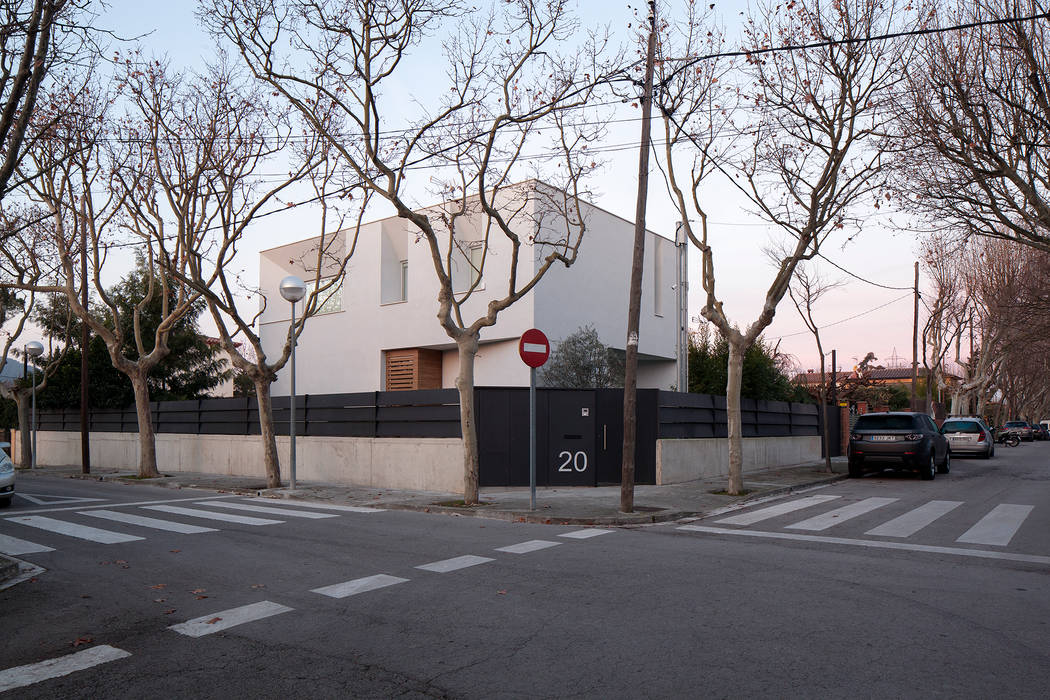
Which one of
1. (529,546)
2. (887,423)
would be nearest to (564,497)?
(529,546)

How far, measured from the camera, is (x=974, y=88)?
1367cm

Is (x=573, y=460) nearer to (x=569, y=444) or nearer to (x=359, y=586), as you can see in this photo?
(x=569, y=444)

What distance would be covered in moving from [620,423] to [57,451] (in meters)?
25.5

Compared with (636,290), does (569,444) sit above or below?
below

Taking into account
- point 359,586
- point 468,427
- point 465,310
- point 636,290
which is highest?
point 465,310

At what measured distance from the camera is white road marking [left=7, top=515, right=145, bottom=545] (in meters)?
10.1

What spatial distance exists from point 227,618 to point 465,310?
18.7 meters

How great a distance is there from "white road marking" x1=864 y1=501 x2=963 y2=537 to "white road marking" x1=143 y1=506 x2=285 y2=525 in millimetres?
8854

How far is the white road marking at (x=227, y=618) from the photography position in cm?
570

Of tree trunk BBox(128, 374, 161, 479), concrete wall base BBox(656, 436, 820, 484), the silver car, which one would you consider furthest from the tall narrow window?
the silver car

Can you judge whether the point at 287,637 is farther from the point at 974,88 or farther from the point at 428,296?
the point at 428,296

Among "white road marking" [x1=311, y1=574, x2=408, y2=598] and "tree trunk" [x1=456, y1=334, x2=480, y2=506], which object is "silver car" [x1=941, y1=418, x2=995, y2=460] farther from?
"white road marking" [x1=311, y1=574, x2=408, y2=598]

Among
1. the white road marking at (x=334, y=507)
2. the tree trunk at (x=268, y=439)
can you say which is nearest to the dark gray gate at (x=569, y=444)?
the white road marking at (x=334, y=507)

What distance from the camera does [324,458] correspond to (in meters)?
19.3
